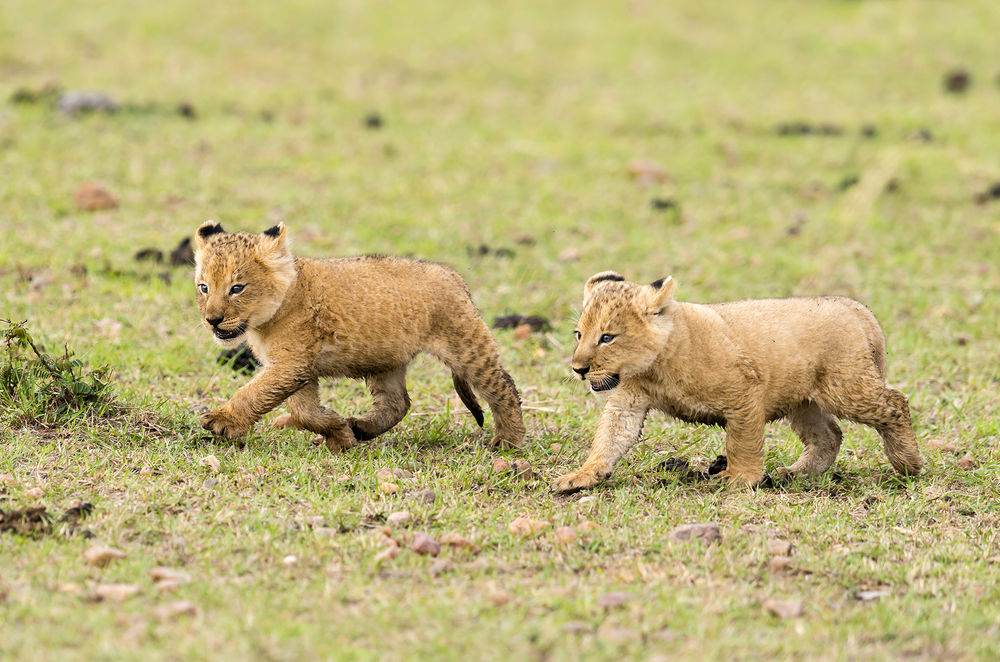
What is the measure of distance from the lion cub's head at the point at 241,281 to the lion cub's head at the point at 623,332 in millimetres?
1876

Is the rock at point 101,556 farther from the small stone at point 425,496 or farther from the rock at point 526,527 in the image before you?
the rock at point 526,527

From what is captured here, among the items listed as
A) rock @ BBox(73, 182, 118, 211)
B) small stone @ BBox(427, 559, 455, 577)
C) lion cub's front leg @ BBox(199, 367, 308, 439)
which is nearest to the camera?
small stone @ BBox(427, 559, 455, 577)

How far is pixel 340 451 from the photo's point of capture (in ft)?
24.3

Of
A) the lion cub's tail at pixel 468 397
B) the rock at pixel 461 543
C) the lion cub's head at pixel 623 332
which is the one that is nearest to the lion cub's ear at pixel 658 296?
the lion cub's head at pixel 623 332

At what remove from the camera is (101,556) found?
550 cm

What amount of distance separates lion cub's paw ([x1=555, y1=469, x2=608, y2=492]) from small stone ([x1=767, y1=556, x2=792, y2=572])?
1283mm

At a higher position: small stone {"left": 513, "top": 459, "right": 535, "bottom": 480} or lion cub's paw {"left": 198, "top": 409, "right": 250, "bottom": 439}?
lion cub's paw {"left": 198, "top": 409, "right": 250, "bottom": 439}

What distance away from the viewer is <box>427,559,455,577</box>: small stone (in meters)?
5.66

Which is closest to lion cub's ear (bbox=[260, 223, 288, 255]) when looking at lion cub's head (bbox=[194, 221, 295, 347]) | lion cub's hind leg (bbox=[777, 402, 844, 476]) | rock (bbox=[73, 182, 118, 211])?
lion cub's head (bbox=[194, 221, 295, 347])

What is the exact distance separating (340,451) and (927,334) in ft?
19.3

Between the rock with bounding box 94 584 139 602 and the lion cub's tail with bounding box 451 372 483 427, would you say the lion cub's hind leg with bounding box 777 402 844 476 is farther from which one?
the rock with bounding box 94 584 139 602

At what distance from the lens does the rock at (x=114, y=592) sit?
514 cm

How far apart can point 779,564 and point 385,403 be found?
301cm

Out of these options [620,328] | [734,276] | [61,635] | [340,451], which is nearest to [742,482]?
[620,328]
